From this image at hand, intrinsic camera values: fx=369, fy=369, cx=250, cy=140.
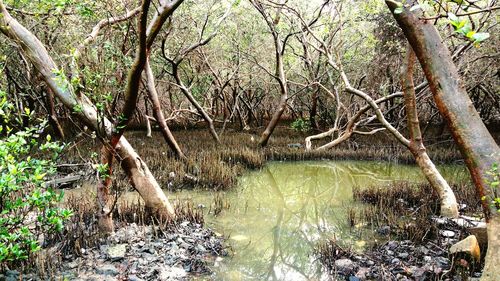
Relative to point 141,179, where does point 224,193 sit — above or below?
below

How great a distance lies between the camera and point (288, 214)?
5906 millimetres

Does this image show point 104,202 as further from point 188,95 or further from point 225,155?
point 188,95

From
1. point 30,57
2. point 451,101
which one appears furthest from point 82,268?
point 451,101

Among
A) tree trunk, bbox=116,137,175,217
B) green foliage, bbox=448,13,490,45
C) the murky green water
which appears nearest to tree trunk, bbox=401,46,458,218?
the murky green water

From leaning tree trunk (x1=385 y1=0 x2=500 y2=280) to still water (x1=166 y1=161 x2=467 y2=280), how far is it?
1.67m

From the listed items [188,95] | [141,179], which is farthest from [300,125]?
[141,179]

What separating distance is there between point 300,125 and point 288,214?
947 cm

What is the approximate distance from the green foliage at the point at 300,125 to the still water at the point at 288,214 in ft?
16.6

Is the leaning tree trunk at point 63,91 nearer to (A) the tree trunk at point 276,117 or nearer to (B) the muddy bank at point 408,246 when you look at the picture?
(B) the muddy bank at point 408,246

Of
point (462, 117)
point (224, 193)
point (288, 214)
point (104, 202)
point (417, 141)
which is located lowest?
point (288, 214)

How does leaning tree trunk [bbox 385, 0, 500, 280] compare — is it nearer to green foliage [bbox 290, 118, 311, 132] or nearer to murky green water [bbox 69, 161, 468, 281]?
murky green water [bbox 69, 161, 468, 281]

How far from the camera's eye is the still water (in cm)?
400

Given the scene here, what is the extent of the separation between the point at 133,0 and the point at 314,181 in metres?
5.24

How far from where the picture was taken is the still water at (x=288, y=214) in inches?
157
